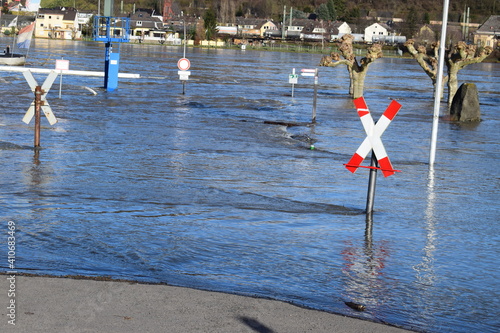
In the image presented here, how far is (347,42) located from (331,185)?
21615mm

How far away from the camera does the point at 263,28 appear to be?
200 metres

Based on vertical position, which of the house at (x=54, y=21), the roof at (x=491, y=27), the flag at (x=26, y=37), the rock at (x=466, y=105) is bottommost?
the rock at (x=466, y=105)

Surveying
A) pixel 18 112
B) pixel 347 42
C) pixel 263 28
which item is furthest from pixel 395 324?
pixel 263 28

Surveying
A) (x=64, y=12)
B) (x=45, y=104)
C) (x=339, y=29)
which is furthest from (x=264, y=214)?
(x=339, y=29)

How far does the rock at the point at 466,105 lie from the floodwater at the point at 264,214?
4.89m

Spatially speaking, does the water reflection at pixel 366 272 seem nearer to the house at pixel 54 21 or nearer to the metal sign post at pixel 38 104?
the metal sign post at pixel 38 104

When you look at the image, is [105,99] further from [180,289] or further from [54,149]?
[180,289]

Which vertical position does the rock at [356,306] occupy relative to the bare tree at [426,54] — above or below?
below

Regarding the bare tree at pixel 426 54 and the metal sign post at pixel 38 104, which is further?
the bare tree at pixel 426 54

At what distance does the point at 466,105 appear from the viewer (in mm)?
24578

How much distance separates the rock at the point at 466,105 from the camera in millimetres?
24500

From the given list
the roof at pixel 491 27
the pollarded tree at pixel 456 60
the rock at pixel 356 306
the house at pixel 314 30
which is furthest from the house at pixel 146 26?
the rock at pixel 356 306

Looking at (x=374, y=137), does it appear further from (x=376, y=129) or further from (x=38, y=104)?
(x=38, y=104)

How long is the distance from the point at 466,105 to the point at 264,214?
16476 millimetres
